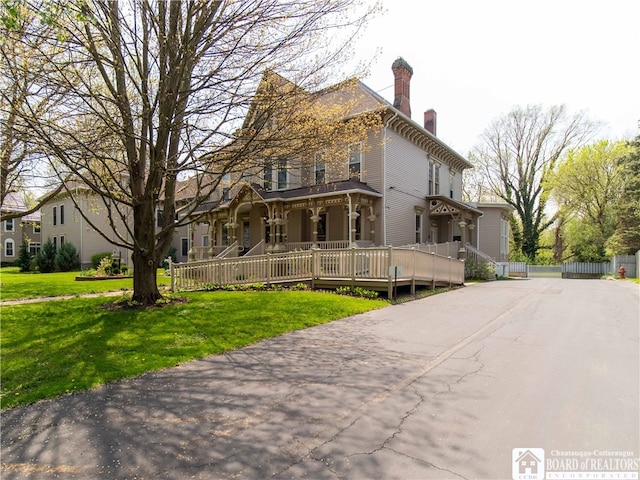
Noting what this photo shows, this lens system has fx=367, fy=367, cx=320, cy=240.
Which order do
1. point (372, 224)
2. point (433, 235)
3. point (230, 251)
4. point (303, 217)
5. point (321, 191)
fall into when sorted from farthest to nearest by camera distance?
point (433, 235), point (303, 217), point (230, 251), point (372, 224), point (321, 191)

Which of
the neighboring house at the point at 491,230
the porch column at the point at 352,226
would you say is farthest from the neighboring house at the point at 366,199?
the neighboring house at the point at 491,230

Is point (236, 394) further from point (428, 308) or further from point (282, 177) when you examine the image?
point (282, 177)

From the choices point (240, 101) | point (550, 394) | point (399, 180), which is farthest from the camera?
point (399, 180)

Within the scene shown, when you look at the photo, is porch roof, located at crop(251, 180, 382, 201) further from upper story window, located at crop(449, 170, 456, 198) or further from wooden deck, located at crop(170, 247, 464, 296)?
upper story window, located at crop(449, 170, 456, 198)

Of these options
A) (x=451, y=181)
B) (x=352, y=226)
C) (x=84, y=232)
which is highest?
(x=451, y=181)

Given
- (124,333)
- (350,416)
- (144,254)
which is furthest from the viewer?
(144,254)

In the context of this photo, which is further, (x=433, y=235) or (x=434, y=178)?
(x=433, y=235)

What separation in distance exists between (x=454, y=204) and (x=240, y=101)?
51.2ft

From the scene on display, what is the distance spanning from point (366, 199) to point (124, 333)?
1206cm

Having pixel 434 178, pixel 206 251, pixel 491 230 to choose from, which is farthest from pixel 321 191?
pixel 491 230

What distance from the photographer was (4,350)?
5.98m

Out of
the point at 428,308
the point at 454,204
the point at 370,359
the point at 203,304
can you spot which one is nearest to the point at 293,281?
the point at 203,304

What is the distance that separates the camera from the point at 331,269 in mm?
12219

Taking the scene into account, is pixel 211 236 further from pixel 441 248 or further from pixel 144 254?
pixel 441 248
